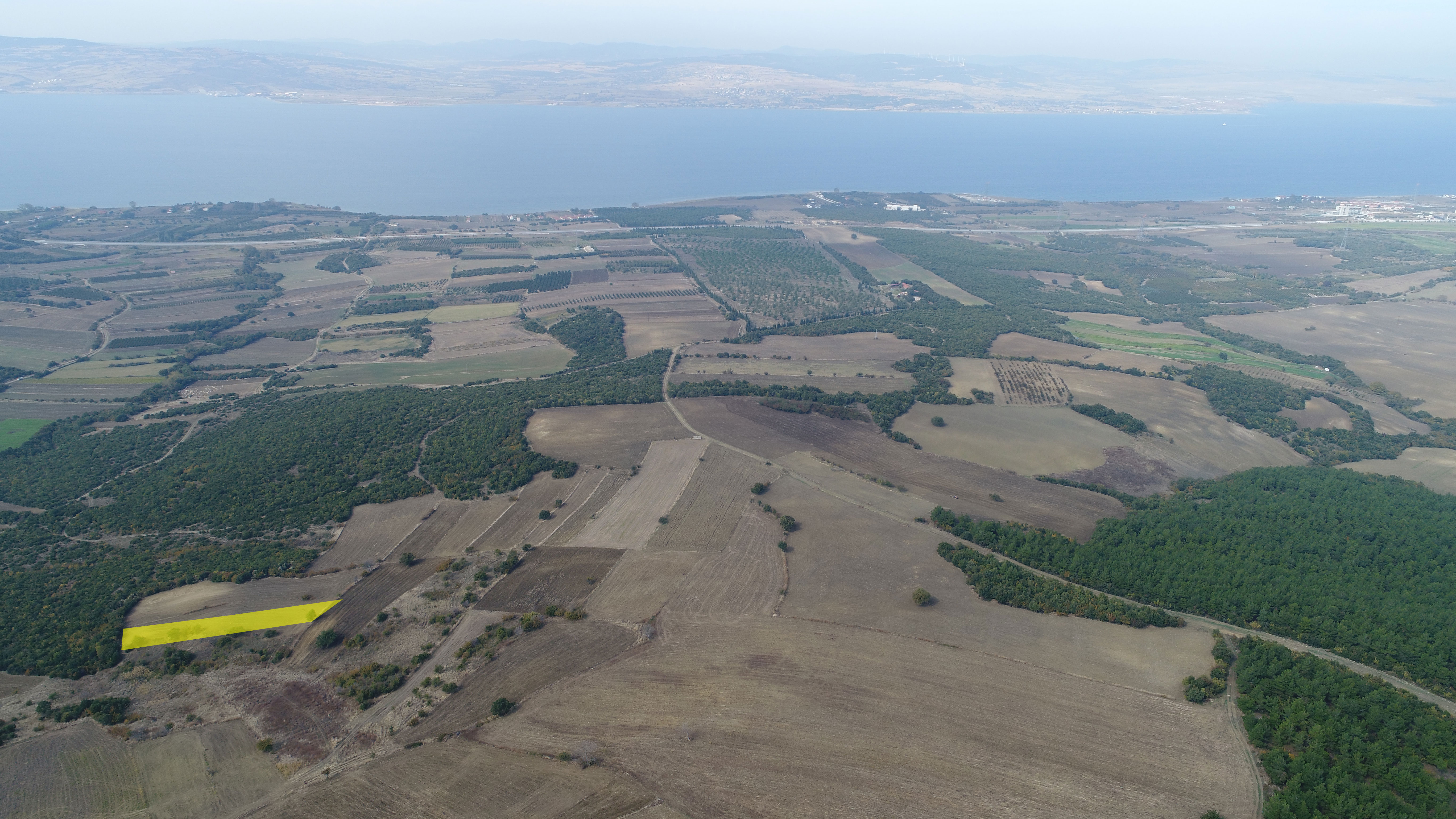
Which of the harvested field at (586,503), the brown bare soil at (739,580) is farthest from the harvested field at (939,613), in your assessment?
the harvested field at (586,503)

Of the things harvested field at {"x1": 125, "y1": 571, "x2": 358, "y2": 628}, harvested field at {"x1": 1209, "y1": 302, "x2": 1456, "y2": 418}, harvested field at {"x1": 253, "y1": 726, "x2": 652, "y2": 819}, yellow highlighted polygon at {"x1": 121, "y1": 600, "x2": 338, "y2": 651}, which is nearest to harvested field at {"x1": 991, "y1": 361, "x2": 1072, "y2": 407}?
harvested field at {"x1": 1209, "y1": 302, "x2": 1456, "y2": 418}

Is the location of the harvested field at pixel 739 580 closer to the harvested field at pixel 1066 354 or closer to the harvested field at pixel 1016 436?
the harvested field at pixel 1016 436

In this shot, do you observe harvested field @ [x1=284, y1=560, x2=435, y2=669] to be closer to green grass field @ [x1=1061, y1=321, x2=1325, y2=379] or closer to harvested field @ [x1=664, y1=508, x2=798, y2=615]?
harvested field @ [x1=664, y1=508, x2=798, y2=615]

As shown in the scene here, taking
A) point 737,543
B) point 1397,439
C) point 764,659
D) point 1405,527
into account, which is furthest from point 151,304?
point 1397,439

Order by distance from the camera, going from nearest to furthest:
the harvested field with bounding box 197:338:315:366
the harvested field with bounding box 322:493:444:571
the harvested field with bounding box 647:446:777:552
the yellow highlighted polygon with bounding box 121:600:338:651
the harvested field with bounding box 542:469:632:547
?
the yellow highlighted polygon with bounding box 121:600:338:651 < the harvested field with bounding box 322:493:444:571 < the harvested field with bounding box 647:446:777:552 < the harvested field with bounding box 542:469:632:547 < the harvested field with bounding box 197:338:315:366

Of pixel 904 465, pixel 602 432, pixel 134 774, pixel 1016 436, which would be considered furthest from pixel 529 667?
pixel 1016 436

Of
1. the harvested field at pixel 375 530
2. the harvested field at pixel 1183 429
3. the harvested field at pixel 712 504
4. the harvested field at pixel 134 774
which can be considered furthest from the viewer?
the harvested field at pixel 1183 429
